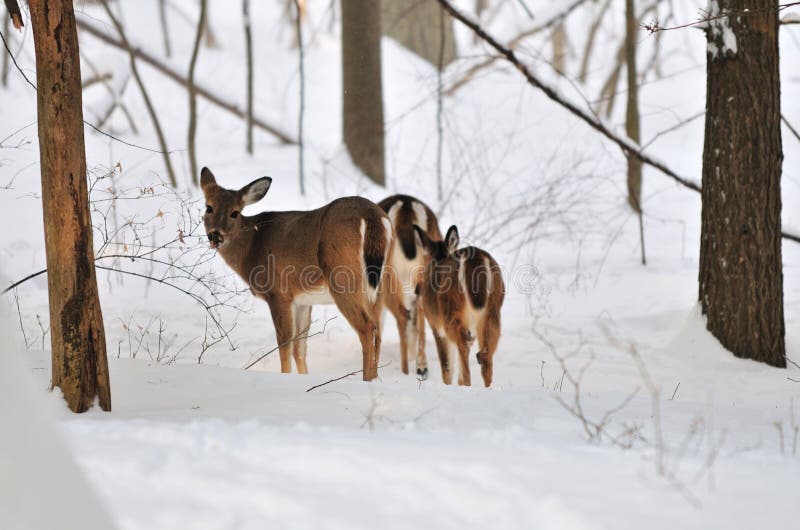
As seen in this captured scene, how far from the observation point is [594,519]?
3.05 meters

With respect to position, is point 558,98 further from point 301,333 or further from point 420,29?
point 420,29

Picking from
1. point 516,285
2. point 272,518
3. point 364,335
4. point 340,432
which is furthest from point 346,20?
point 272,518

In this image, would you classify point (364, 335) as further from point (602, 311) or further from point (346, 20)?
point (346, 20)

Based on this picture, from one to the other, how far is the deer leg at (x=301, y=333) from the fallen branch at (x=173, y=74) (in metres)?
7.81

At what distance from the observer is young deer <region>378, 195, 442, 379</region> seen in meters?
7.96

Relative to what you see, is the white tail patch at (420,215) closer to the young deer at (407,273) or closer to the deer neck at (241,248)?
the young deer at (407,273)

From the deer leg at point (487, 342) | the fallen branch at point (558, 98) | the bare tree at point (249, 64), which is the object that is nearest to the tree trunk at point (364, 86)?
the bare tree at point (249, 64)

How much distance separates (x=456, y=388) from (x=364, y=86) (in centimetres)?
884

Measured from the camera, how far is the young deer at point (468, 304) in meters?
6.86

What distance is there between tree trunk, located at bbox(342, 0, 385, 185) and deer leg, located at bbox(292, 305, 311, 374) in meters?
5.77

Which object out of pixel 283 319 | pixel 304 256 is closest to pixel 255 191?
pixel 304 256

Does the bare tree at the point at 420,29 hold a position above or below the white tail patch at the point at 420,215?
above

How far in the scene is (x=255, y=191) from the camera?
7684 millimetres

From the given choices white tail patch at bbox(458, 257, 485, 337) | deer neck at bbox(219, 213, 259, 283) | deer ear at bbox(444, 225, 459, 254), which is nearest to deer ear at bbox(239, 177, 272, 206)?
deer neck at bbox(219, 213, 259, 283)
